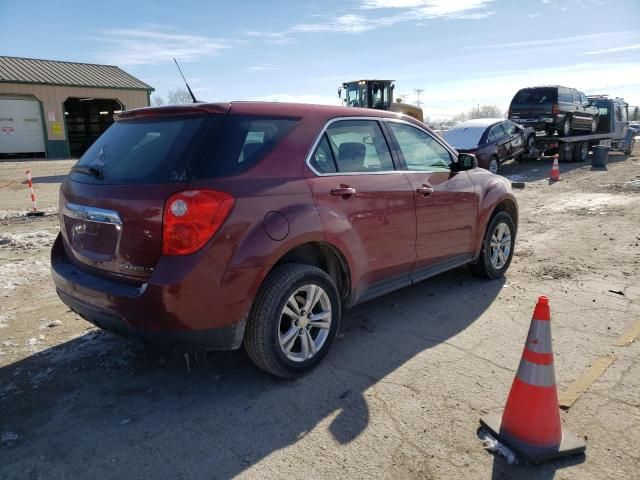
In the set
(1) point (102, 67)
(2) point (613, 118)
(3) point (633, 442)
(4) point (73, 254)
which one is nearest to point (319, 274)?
(4) point (73, 254)

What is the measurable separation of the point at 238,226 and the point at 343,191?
0.93m

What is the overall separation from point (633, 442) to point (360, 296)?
6.32ft

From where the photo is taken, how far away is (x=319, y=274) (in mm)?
3307

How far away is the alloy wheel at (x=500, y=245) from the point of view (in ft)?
17.4

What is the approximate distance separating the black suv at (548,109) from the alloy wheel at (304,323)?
1693cm

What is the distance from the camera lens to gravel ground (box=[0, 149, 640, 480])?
2.54m

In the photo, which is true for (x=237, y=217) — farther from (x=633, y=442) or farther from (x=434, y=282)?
(x=434, y=282)

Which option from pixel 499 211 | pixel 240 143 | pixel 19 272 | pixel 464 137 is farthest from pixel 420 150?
pixel 464 137

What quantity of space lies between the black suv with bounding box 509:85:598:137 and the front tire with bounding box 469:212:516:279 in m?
14.1

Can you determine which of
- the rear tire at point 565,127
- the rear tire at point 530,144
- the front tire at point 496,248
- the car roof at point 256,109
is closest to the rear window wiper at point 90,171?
the car roof at point 256,109

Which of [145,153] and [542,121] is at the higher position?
[542,121]

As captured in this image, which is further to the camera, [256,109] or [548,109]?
[548,109]

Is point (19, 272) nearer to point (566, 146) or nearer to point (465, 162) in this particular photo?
point (465, 162)

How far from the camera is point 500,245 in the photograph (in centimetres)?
539
